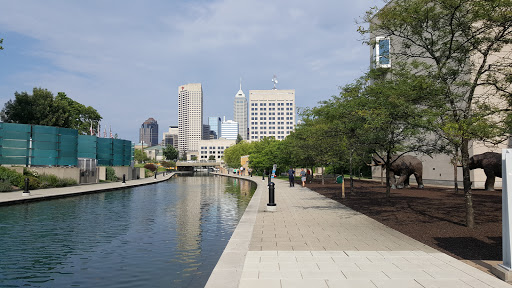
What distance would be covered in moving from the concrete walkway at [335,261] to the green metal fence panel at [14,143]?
28.2m

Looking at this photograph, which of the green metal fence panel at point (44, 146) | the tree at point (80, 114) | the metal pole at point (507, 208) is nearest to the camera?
the metal pole at point (507, 208)

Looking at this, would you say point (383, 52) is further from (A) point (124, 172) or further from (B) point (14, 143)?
(A) point (124, 172)

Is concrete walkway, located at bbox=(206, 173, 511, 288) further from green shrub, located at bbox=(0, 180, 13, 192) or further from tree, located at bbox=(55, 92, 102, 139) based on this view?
tree, located at bbox=(55, 92, 102, 139)

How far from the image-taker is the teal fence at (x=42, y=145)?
106ft

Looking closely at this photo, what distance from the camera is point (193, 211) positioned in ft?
61.3

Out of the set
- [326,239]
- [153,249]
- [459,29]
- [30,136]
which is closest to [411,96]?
[459,29]

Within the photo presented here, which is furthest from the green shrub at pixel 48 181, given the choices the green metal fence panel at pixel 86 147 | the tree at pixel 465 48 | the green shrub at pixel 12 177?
the tree at pixel 465 48

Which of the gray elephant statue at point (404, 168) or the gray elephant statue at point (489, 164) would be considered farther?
the gray elephant statue at point (404, 168)

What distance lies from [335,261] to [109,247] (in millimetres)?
6088

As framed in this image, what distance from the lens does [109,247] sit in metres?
10.2

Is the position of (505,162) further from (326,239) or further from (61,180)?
(61,180)

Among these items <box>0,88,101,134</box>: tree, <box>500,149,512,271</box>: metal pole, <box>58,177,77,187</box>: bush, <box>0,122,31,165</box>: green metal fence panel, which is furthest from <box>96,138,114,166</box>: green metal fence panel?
<box>500,149,512,271</box>: metal pole

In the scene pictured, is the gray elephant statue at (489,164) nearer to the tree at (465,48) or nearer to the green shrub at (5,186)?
the tree at (465,48)

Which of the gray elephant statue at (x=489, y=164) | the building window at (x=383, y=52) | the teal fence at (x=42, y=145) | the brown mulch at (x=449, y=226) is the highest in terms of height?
the building window at (x=383, y=52)
